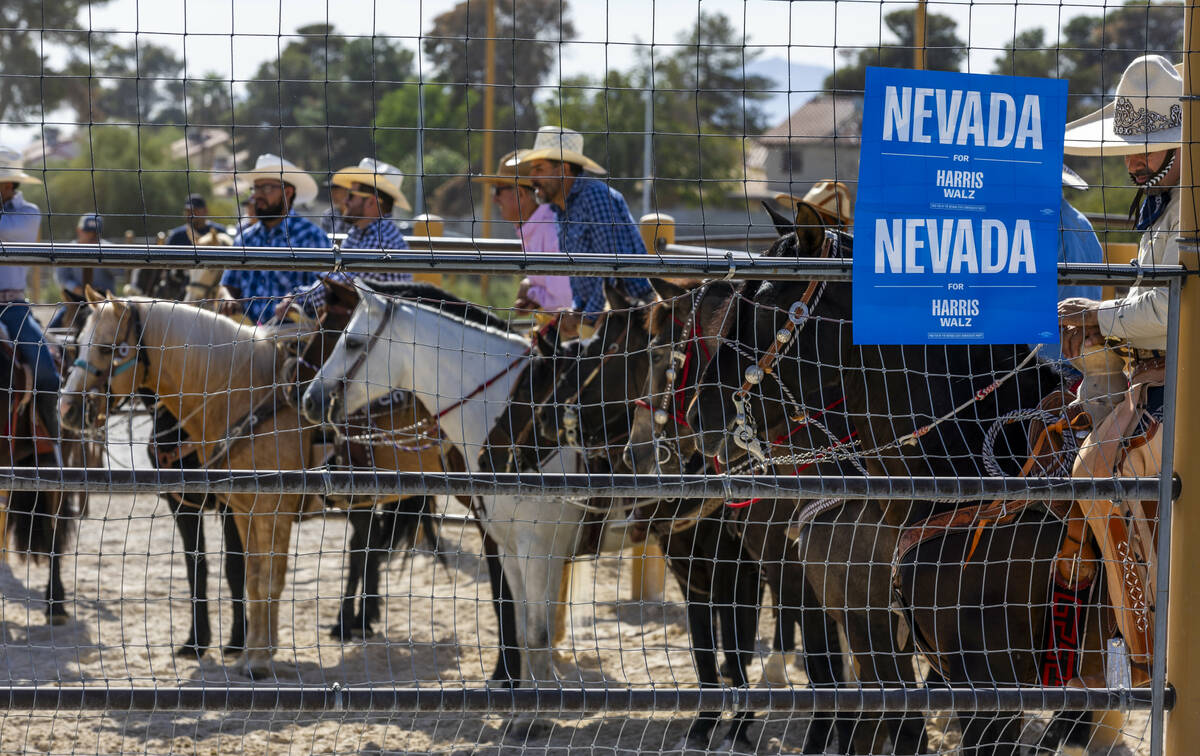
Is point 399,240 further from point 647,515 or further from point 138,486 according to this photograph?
point 138,486

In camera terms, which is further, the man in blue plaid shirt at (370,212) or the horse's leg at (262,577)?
the man in blue plaid shirt at (370,212)

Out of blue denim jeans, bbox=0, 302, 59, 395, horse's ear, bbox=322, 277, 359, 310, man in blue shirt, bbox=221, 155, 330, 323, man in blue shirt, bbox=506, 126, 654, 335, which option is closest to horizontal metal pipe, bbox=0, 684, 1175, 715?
man in blue shirt, bbox=506, 126, 654, 335

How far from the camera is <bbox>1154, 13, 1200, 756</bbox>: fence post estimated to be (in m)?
2.35

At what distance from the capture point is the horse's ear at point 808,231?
3377 mm

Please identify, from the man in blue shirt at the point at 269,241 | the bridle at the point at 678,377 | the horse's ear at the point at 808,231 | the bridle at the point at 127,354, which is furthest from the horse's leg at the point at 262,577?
the horse's ear at the point at 808,231

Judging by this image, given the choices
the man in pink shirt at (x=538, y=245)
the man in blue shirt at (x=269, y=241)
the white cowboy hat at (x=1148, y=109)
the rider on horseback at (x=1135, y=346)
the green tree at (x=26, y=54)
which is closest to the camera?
the rider on horseback at (x=1135, y=346)

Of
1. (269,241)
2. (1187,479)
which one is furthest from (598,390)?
(269,241)

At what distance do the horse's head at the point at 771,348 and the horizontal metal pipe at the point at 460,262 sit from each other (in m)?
0.96

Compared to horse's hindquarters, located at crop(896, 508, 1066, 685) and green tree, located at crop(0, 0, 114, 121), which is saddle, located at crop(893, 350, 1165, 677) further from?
green tree, located at crop(0, 0, 114, 121)

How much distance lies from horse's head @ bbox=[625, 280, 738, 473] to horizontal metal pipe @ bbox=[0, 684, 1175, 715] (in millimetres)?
1120

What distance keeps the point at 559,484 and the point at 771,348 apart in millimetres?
1293

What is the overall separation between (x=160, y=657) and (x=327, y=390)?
2.06 m

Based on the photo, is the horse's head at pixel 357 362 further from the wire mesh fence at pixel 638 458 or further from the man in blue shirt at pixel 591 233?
the man in blue shirt at pixel 591 233

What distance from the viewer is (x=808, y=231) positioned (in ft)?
11.5
